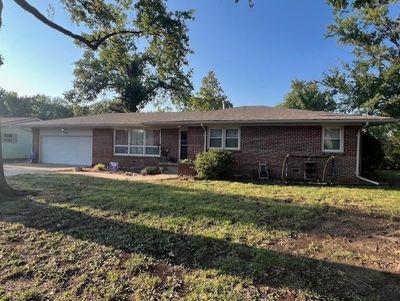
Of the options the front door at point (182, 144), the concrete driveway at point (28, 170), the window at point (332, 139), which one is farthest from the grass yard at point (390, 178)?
the concrete driveway at point (28, 170)

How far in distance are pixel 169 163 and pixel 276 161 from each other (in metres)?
6.14

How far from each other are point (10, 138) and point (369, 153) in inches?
1046

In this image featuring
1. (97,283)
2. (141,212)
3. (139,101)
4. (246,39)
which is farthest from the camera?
(139,101)

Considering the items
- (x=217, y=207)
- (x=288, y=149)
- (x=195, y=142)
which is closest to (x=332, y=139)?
(x=288, y=149)

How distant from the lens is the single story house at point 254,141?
533 inches

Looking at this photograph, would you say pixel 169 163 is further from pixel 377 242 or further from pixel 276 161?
pixel 377 242

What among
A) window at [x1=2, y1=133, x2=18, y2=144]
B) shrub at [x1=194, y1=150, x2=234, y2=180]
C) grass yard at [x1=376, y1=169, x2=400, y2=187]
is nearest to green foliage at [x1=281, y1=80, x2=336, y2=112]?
grass yard at [x1=376, y1=169, x2=400, y2=187]

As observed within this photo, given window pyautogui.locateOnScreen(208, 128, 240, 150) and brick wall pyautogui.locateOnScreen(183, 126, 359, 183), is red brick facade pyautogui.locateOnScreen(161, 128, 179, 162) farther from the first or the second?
brick wall pyautogui.locateOnScreen(183, 126, 359, 183)

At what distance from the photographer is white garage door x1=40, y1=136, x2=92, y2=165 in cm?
2236

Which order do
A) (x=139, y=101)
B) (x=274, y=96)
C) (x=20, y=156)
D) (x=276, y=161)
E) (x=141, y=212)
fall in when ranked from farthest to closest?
1. (x=274, y=96)
2. (x=139, y=101)
3. (x=20, y=156)
4. (x=276, y=161)
5. (x=141, y=212)

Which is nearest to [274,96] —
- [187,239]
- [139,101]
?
[139,101]

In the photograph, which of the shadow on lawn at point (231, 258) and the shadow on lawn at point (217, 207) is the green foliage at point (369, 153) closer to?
the shadow on lawn at point (217, 207)

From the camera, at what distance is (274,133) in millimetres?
14656

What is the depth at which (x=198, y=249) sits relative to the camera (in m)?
5.32
